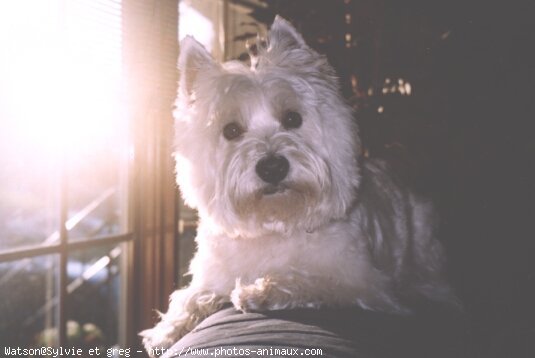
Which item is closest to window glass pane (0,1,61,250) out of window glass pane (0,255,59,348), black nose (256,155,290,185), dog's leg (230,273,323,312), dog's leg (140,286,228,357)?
dog's leg (140,286,228,357)

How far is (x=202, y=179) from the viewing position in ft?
6.44

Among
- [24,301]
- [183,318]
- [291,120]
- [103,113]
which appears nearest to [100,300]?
[24,301]

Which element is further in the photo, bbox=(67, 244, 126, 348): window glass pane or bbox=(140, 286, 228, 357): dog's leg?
bbox=(67, 244, 126, 348): window glass pane

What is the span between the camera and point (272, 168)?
1.69m

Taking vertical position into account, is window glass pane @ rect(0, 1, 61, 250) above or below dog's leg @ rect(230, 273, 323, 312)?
above

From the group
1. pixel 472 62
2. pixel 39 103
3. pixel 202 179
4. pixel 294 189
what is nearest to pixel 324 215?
pixel 294 189

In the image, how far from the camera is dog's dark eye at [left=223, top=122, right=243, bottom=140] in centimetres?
192

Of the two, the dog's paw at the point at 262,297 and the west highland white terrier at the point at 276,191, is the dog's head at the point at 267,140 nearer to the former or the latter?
the west highland white terrier at the point at 276,191

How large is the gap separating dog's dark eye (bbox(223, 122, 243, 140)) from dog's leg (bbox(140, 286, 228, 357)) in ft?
2.12

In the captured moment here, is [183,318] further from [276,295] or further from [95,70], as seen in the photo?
[95,70]

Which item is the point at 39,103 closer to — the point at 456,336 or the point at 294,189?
the point at 294,189

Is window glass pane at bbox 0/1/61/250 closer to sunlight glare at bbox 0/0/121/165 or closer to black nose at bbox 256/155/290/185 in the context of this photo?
sunlight glare at bbox 0/0/121/165

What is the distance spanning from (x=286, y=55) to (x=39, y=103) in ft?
4.26

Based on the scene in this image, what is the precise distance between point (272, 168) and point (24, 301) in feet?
18.7
